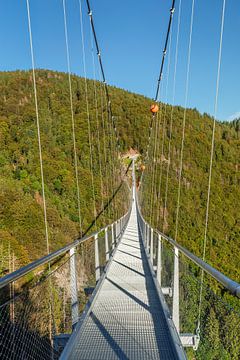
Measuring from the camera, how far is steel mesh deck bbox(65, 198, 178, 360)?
2193 mm

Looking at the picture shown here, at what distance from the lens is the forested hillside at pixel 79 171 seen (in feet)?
75.7

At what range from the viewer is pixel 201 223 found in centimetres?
2803

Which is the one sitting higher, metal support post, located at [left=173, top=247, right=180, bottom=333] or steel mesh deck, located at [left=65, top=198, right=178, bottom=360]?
metal support post, located at [left=173, top=247, right=180, bottom=333]

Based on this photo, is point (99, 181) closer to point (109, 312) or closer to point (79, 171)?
point (79, 171)

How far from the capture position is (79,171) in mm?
33500

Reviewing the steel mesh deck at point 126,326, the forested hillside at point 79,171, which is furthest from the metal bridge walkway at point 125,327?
the forested hillside at point 79,171

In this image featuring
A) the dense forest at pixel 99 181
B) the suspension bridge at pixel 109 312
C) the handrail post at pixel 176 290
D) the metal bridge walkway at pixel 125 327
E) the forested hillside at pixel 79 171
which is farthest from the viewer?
the forested hillside at pixel 79 171

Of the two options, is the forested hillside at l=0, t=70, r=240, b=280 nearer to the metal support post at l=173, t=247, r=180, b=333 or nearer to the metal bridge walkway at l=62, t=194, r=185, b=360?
the metal bridge walkway at l=62, t=194, r=185, b=360

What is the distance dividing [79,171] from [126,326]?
31.1m

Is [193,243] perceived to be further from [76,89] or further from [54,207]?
[76,89]

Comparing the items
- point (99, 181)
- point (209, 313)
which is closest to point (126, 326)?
point (209, 313)

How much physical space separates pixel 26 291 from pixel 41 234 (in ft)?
67.8

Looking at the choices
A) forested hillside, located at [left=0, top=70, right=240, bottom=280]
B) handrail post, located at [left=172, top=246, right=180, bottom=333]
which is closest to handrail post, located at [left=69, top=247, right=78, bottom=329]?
handrail post, located at [left=172, top=246, right=180, bottom=333]

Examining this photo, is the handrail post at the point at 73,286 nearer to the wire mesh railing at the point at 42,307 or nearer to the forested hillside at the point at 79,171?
the wire mesh railing at the point at 42,307
